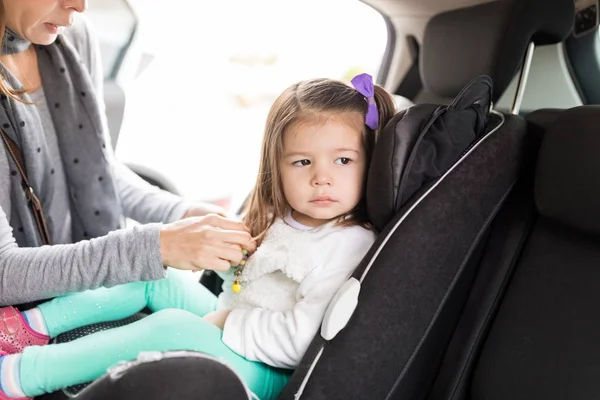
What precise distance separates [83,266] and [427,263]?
61 centimetres

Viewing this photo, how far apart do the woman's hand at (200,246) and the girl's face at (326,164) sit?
0.15 meters

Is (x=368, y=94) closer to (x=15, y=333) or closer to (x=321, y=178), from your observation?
(x=321, y=178)

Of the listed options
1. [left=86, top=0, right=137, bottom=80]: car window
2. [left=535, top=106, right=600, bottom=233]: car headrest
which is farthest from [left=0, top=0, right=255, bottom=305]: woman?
[left=535, top=106, right=600, bottom=233]: car headrest

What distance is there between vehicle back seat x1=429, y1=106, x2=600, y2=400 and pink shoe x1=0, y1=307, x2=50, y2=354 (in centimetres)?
78

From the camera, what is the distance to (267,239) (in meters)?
1.19

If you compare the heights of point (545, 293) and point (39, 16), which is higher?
point (39, 16)

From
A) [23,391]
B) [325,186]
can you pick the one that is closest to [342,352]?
[325,186]

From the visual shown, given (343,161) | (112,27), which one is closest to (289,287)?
(343,161)

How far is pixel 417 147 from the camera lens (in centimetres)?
101

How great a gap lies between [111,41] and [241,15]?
1.48 ft

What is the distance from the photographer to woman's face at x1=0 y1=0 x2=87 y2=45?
3.66 ft

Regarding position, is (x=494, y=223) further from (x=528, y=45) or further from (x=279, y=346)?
(x=279, y=346)

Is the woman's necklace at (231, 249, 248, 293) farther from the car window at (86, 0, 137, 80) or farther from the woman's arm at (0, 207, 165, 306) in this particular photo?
the car window at (86, 0, 137, 80)

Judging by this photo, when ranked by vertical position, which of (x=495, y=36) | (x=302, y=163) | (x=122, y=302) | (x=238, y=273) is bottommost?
(x=122, y=302)
